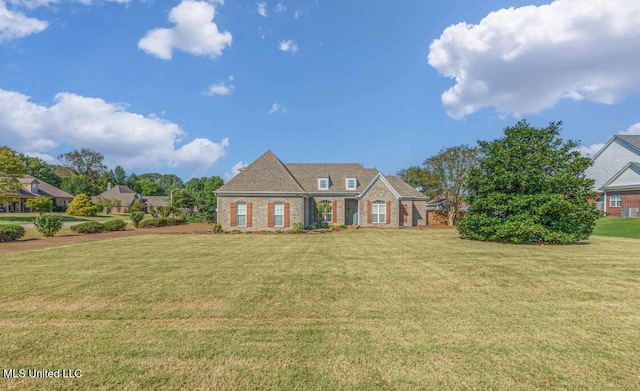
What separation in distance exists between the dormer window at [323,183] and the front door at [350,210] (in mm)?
2727

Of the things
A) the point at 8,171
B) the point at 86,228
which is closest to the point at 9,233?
the point at 86,228

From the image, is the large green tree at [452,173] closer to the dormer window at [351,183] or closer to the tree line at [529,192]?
the dormer window at [351,183]

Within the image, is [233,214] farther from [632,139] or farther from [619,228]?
[632,139]

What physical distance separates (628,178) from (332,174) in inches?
1224

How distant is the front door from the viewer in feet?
102

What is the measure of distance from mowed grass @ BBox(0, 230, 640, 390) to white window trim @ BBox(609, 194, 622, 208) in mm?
28091

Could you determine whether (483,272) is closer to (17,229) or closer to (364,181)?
(364,181)

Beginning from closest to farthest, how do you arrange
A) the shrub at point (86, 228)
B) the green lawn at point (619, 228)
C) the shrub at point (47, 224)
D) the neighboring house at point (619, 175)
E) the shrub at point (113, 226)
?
the shrub at point (47, 224), the green lawn at point (619, 228), the shrub at point (86, 228), the shrub at point (113, 226), the neighboring house at point (619, 175)

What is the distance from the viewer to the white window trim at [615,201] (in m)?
30.5

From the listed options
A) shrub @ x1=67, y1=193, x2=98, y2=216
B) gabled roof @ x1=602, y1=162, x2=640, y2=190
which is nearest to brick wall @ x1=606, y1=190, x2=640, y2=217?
gabled roof @ x1=602, y1=162, x2=640, y2=190

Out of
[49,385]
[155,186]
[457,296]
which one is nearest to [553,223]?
[457,296]

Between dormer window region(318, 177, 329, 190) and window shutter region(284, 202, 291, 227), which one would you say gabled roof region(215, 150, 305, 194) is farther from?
dormer window region(318, 177, 329, 190)

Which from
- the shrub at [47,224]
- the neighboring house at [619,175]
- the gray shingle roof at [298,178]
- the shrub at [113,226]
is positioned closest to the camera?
the shrub at [47,224]

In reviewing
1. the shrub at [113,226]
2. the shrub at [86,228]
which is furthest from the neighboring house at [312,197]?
the shrub at [86,228]
